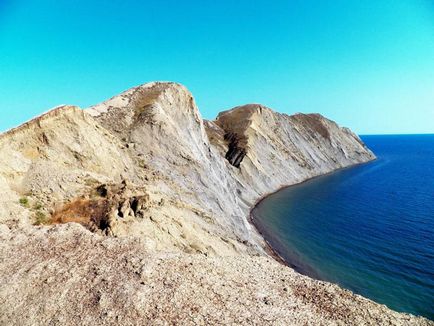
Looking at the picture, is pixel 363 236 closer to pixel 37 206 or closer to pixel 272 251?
pixel 272 251

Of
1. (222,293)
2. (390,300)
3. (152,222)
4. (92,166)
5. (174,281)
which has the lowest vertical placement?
(390,300)

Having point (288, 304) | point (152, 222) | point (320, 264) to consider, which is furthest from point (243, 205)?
point (288, 304)

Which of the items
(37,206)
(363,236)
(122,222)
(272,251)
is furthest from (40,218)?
(363,236)

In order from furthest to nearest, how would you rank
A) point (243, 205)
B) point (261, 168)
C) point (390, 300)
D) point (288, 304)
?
point (261, 168), point (243, 205), point (390, 300), point (288, 304)

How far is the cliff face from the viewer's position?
16203 mm

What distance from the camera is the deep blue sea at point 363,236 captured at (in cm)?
3150

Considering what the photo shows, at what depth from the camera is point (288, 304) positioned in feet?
56.2

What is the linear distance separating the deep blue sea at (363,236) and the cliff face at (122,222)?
7.08 meters

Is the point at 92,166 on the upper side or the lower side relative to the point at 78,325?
upper

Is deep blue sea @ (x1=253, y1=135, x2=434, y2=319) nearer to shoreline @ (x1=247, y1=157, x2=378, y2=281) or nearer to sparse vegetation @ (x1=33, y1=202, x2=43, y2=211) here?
shoreline @ (x1=247, y1=157, x2=378, y2=281)

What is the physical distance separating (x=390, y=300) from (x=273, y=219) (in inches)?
1004

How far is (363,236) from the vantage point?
43906mm

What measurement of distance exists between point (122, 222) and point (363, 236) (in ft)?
110

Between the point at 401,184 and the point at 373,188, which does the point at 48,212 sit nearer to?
the point at 373,188
